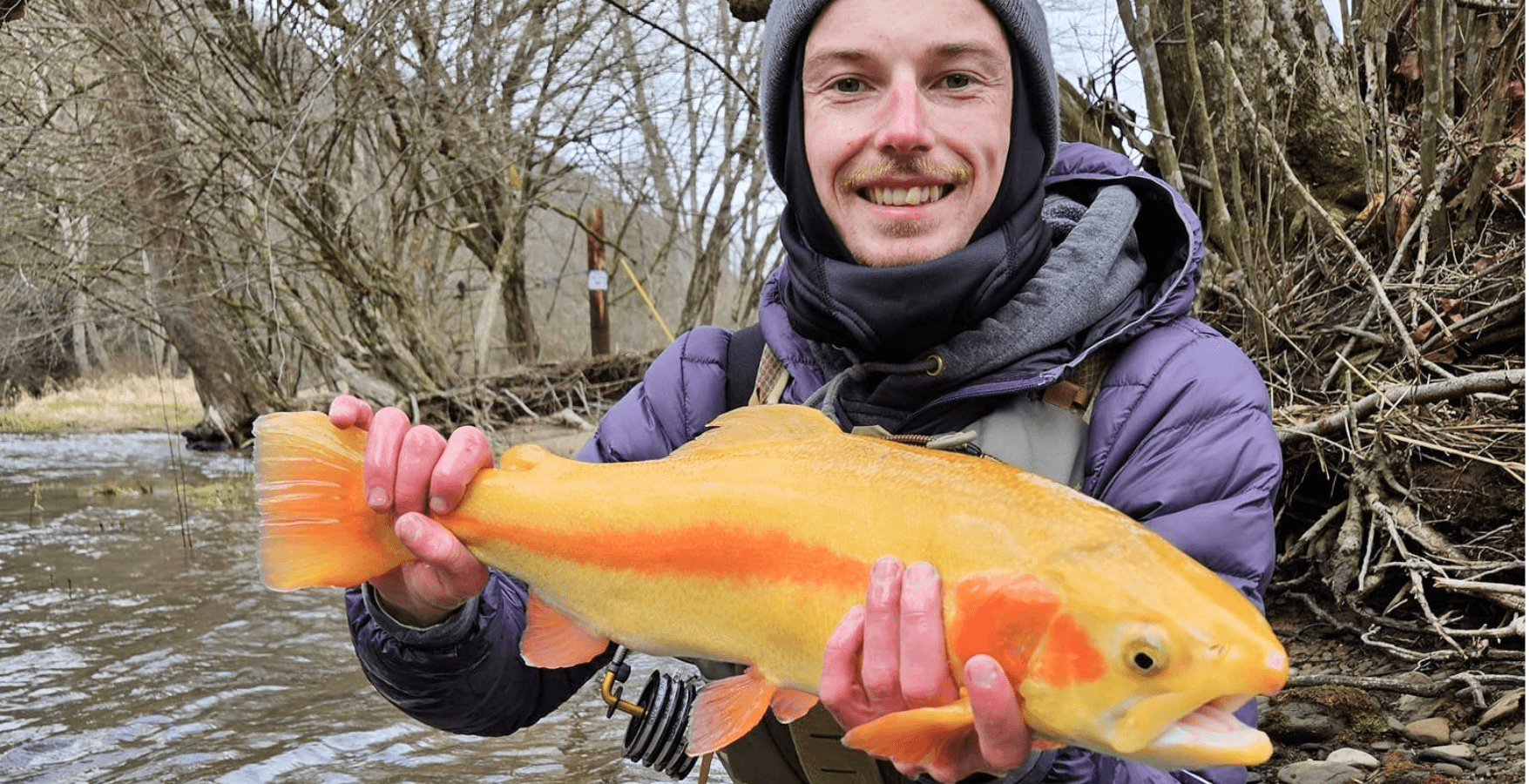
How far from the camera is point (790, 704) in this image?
6.64 feet

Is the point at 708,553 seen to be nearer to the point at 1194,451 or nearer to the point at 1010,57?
the point at 1194,451

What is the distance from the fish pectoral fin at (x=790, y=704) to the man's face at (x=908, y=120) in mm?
929

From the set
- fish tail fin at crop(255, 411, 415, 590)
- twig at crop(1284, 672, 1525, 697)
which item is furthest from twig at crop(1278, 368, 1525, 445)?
fish tail fin at crop(255, 411, 415, 590)

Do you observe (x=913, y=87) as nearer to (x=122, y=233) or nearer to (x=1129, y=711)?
(x=1129, y=711)

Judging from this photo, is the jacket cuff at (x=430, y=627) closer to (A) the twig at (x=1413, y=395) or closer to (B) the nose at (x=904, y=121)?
(B) the nose at (x=904, y=121)

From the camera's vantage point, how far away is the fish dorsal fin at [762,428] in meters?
2.15

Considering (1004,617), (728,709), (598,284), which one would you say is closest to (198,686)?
(728,709)

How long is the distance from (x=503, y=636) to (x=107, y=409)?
24721mm

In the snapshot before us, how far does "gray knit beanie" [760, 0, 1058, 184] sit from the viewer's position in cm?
250

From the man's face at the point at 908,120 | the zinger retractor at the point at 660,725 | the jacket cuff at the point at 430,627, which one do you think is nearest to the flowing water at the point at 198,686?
the zinger retractor at the point at 660,725

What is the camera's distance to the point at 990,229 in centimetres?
253

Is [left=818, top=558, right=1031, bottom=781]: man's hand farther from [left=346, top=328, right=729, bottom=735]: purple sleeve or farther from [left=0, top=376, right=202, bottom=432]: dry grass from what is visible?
[left=0, top=376, right=202, bottom=432]: dry grass

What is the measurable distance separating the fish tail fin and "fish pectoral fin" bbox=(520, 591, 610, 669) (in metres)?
0.32

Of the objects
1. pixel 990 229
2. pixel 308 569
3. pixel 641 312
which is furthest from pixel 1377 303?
pixel 641 312
